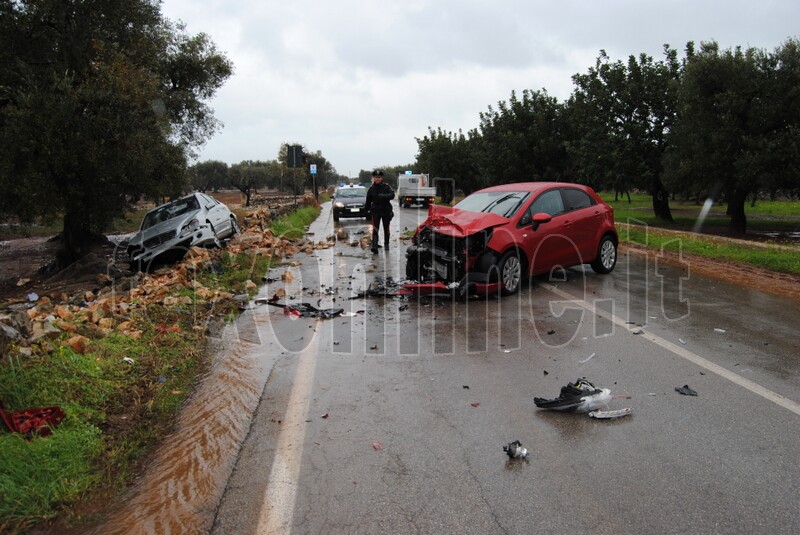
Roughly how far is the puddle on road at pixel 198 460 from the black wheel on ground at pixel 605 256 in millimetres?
6666

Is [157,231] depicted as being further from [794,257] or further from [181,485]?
[794,257]

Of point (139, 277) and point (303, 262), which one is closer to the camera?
point (139, 277)

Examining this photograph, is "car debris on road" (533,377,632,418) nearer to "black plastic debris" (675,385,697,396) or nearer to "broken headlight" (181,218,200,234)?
"black plastic debris" (675,385,697,396)

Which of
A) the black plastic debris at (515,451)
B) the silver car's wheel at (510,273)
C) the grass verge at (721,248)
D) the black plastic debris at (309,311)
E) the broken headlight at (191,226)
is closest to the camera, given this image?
the black plastic debris at (515,451)

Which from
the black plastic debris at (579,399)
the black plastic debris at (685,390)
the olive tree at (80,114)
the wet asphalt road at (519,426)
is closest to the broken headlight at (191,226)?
the olive tree at (80,114)

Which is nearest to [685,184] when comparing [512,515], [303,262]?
[303,262]

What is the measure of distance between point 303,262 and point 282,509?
10.3m

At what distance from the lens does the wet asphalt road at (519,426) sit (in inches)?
118

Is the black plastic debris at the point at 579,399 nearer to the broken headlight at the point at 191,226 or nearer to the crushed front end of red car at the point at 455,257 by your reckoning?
the crushed front end of red car at the point at 455,257

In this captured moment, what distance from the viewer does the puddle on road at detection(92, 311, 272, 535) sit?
3.04 metres

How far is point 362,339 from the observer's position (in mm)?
6566

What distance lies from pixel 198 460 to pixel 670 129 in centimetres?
2657

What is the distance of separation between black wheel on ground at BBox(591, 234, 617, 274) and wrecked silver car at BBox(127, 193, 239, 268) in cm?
934

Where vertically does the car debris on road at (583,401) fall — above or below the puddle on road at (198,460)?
above
